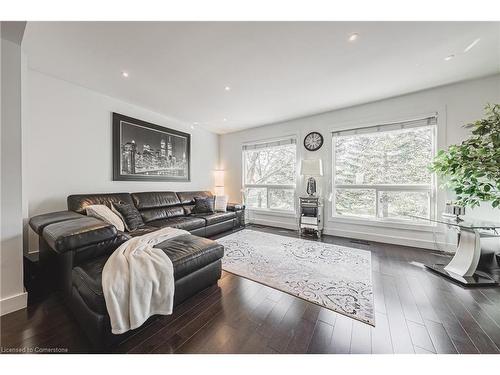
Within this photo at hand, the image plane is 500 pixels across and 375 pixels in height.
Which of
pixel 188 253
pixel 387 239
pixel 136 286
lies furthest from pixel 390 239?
pixel 136 286

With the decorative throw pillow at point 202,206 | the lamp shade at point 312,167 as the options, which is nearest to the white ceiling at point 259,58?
the lamp shade at point 312,167

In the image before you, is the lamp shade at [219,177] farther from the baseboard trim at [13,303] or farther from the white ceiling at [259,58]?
the baseboard trim at [13,303]

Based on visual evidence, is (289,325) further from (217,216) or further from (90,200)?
(90,200)

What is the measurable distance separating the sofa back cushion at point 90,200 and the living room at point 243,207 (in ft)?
0.10

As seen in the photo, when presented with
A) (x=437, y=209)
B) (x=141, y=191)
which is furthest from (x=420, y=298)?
(x=141, y=191)

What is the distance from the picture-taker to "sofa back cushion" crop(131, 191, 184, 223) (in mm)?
3209

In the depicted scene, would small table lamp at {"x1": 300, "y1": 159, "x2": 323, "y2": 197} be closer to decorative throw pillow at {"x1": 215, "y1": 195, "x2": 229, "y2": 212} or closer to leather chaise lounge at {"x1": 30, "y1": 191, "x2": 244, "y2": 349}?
decorative throw pillow at {"x1": 215, "y1": 195, "x2": 229, "y2": 212}

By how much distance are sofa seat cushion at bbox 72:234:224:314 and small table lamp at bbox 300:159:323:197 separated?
2648 mm

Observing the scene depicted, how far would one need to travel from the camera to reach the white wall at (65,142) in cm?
237

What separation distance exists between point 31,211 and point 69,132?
1.22 m

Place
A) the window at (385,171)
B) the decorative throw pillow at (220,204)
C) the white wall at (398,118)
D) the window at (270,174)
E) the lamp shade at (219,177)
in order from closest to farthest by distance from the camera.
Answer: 1. the white wall at (398,118)
2. the window at (385,171)
3. the decorative throw pillow at (220,204)
4. the window at (270,174)
5. the lamp shade at (219,177)

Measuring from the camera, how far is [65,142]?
2643 mm

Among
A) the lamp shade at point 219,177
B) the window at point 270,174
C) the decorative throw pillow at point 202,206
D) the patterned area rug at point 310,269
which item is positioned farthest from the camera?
the lamp shade at point 219,177
